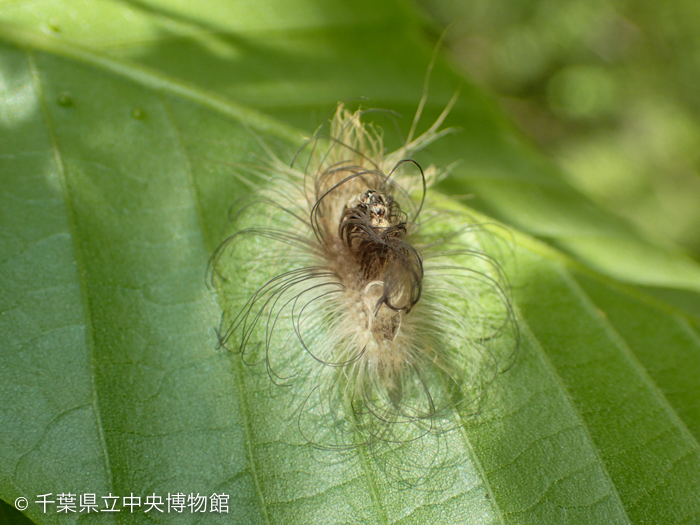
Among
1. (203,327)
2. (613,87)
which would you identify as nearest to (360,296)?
(203,327)

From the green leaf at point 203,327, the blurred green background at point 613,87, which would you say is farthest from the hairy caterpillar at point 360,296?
the blurred green background at point 613,87

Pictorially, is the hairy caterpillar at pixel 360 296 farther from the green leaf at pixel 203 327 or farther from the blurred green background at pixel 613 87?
the blurred green background at pixel 613 87

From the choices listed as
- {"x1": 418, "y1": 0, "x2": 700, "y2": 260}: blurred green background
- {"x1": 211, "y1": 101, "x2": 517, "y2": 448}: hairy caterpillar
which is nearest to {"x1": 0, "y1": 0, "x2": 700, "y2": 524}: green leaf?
{"x1": 211, "y1": 101, "x2": 517, "y2": 448}: hairy caterpillar

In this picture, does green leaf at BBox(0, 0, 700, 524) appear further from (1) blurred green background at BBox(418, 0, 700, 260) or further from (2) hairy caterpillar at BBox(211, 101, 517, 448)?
(1) blurred green background at BBox(418, 0, 700, 260)

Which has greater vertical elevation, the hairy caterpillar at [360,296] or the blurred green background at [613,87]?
the blurred green background at [613,87]

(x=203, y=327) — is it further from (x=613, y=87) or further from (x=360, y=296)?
(x=613, y=87)

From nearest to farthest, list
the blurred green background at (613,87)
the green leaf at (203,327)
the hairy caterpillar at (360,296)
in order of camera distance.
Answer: the green leaf at (203,327) < the hairy caterpillar at (360,296) < the blurred green background at (613,87)

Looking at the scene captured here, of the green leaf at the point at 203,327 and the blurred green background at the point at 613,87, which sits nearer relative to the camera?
the green leaf at the point at 203,327
